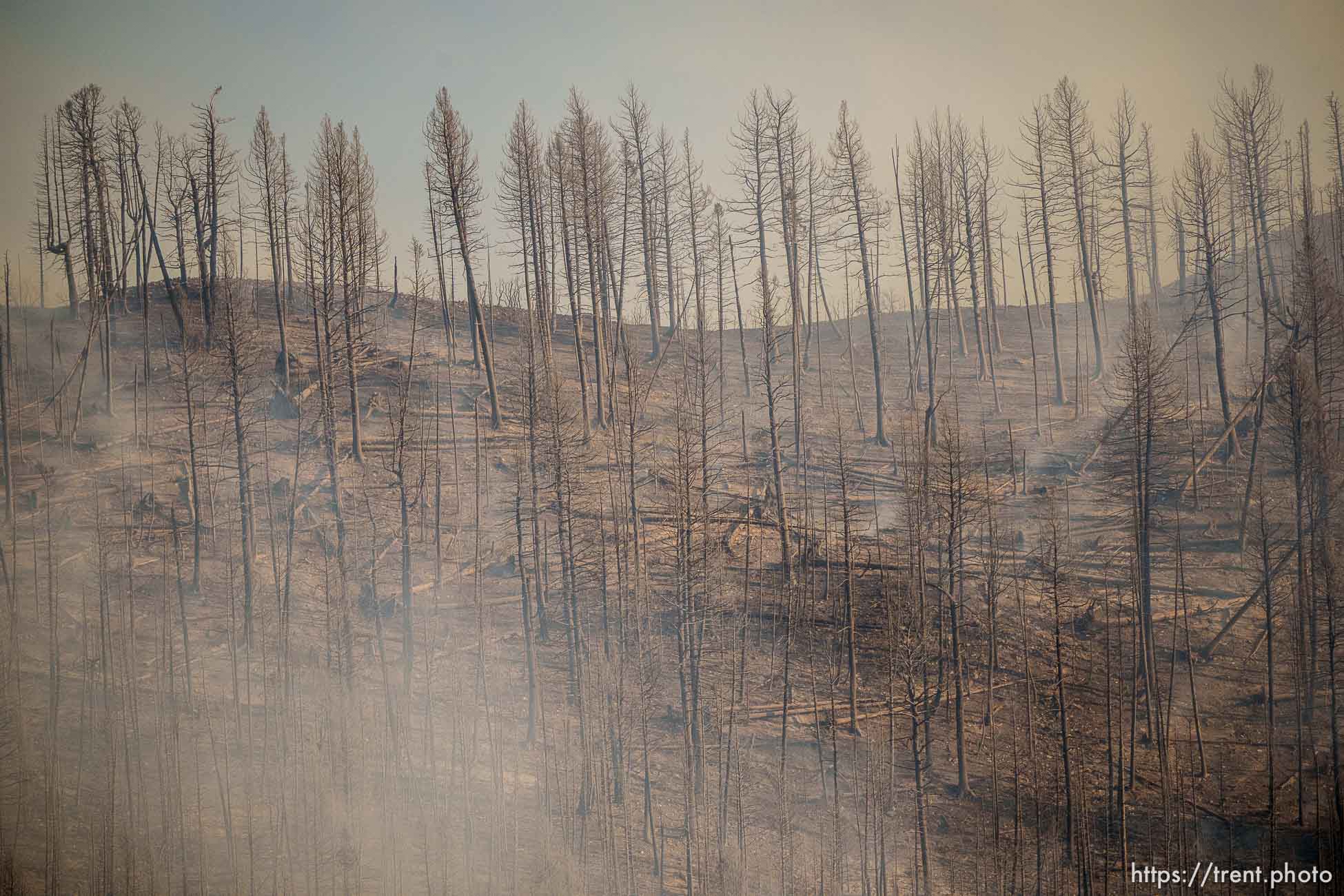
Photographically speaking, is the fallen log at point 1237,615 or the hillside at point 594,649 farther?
the fallen log at point 1237,615

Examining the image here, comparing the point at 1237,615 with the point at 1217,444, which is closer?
the point at 1237,615

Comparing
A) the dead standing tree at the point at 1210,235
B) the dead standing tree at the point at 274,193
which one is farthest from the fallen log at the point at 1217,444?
the dead standing tree at the point at 274,193

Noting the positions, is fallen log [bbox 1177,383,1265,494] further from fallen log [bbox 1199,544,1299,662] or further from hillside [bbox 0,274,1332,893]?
fallen log [bbox 1199,544,1299,662]

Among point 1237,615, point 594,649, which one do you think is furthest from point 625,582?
point 1237,615

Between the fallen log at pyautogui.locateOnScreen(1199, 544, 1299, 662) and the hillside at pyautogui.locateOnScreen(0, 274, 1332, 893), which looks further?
the fallen log at pyautogui.locateOnScreen(1199, 544, 1299, 662)

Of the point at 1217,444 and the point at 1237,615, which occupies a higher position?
the point at 1217,444

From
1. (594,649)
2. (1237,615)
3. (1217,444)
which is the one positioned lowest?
(1237,615)

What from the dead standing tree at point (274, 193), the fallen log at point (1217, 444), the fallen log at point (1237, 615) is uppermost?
the dead standing tree at point (274, 193)

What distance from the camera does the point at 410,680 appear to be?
1862cm

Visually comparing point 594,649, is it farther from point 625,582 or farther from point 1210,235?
point 1210,235

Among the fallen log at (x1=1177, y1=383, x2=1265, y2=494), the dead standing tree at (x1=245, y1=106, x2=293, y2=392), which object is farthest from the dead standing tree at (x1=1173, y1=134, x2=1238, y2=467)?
the dead standing tree at (x1=245, y1=106, x2=293, y2=392)

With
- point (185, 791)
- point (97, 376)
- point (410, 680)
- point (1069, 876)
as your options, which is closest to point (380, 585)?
point (410, 680)

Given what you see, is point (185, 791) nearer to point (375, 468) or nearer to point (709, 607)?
point (375, 468)

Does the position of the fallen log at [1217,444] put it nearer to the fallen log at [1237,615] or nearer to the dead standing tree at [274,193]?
the fallen log at [1237,615]
